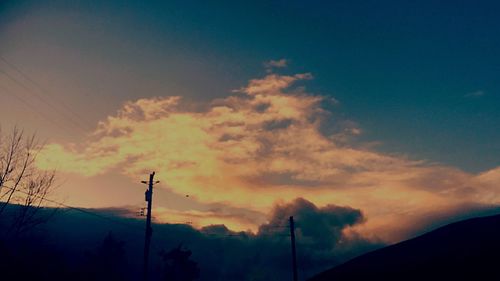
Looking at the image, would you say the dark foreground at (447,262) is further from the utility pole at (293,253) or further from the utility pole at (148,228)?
the utility pole at (148,228)

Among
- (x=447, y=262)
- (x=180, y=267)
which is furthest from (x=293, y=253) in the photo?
(x=180, y=267)

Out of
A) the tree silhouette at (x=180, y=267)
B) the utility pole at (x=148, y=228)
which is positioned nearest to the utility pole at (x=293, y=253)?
the utility pole at (x=148, y=228)

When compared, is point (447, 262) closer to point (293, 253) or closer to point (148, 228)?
point (293, 253)

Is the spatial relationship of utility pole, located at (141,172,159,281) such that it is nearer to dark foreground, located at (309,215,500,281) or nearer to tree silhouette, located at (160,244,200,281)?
dark foreground, located at (309,215,500,281)

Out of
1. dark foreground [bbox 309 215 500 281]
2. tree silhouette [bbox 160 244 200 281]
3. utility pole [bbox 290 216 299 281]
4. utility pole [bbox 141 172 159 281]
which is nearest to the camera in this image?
utility pole [bbox 141 172 159 281]

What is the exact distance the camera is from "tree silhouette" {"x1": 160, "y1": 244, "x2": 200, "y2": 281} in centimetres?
7762

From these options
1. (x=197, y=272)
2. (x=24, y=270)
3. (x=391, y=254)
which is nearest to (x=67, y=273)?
(x=24, y=270)

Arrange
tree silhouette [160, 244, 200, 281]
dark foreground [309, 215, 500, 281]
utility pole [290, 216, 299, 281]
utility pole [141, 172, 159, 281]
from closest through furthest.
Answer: utility pole [141, 172, 159, 281] → dark foreground [309, 215, 500, 281] → utility pole [290, 216, 299, 281] → tree silhouette [160, 244, 200, 281]

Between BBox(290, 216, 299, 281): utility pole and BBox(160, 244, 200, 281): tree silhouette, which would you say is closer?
BBox(290, 216, 299, 281): utility pole

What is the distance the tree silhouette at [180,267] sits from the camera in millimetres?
77625

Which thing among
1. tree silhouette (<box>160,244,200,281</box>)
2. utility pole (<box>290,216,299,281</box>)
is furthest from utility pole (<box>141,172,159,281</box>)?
tree silhouette (<box>160,244,200,281</box>)

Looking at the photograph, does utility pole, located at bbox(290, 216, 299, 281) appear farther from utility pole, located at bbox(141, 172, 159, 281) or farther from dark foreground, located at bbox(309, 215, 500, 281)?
utility pole, located at bbox(141, 172, 159, 281)

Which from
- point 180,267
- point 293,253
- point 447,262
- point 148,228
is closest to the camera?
point 148,228

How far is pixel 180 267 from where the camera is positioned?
257 ft
